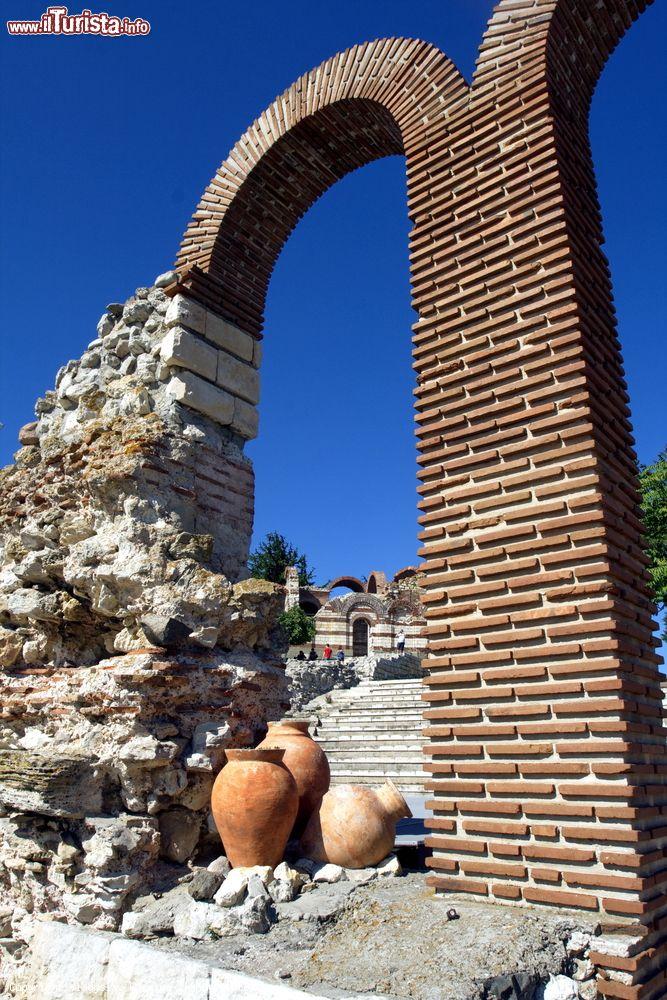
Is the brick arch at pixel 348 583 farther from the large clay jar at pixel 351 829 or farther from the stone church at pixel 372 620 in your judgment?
the large clay jar at pixel 351 829

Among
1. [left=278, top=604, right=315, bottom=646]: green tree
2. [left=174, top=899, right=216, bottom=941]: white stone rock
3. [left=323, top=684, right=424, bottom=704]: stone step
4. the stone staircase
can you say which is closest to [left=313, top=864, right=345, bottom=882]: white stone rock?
[left=174, top=899, right=216, bottom=941]: white stone rock

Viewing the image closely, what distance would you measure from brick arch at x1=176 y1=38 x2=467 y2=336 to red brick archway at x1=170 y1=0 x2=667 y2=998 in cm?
28

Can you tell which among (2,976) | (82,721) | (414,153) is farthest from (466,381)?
(2,976)

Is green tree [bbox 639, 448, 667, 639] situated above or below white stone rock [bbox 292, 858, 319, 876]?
above

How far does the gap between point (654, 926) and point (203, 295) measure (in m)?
4.87

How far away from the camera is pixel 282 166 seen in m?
5.78

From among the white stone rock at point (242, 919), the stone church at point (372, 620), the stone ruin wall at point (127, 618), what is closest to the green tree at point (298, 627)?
the stone church at point (372, 620)

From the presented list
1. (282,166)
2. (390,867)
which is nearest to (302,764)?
(390,867)

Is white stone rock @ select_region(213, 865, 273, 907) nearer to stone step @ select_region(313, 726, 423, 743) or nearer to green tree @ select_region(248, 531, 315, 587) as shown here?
stone step @ select_region(313, 726, 423, 743)

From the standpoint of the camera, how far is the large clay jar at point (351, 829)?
12.4ft

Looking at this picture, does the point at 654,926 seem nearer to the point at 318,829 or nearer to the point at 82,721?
the point at 318,829

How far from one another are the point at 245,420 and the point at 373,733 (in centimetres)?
839

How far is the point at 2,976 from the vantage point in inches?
153

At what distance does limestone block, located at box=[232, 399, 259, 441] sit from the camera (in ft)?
18.3
